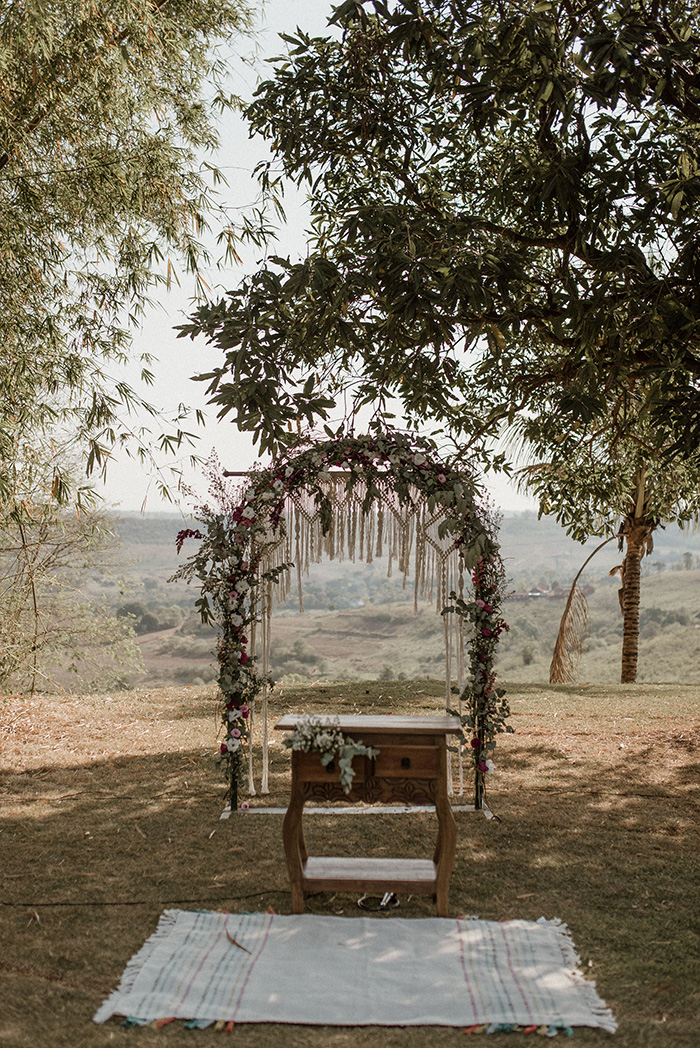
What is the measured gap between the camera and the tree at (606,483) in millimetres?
7586

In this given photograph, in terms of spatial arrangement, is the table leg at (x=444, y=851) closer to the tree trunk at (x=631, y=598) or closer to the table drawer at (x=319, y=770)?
the table drawer at (x=319, y=770)

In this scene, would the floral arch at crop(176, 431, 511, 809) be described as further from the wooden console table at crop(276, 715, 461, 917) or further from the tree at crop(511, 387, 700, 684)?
the tree at crop(511, 387, 700, 684)

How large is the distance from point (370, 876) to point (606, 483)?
220 inches

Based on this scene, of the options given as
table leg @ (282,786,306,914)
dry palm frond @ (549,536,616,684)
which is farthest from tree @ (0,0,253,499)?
dry palm frond @ (549,536,616,684)

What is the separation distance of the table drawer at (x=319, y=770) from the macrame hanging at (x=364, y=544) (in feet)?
5.32

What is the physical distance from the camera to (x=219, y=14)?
22.3 feet

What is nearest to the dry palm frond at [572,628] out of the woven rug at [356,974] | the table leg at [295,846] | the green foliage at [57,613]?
the green foliage at [57,613]

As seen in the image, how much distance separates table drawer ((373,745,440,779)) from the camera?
3.99 meters

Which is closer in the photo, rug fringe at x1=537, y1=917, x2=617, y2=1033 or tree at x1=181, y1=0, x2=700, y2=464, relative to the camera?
rug fringe at x1=537, y1=917, x2=617, y2=1033

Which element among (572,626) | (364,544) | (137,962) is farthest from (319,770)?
(572,626)

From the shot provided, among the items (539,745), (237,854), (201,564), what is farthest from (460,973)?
(539,745)

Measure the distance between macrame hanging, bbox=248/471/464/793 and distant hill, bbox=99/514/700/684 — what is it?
420cm

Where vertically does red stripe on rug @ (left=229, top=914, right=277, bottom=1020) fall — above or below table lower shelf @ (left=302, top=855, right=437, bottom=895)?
below

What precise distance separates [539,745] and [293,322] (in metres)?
4.57
